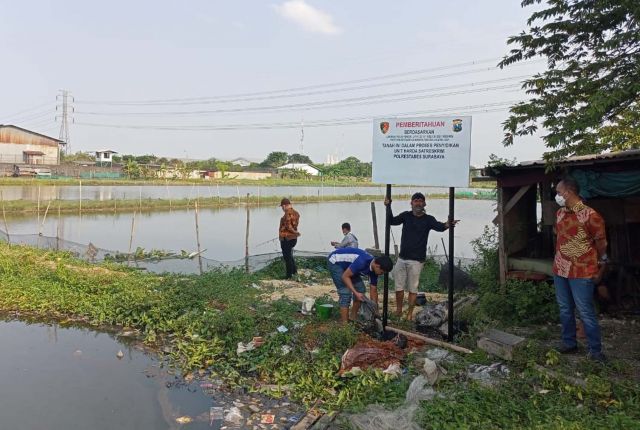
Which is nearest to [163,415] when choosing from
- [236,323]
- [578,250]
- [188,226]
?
[236,323]

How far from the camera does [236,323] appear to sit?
6070mm

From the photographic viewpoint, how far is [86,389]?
5.08 m

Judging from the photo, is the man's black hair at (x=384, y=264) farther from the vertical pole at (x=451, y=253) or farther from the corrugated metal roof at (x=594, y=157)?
the corrugated metal roof at (x=594, y=157)

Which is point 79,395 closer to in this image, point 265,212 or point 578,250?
point 578,250

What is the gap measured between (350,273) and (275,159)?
88.6m

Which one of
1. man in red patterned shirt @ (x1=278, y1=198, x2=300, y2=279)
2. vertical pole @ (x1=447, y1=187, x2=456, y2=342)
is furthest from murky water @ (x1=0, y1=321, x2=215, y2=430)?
man in red patterned shirt @ (x1=278, y1=198, x2=300, y2=279)

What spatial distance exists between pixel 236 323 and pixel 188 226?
1597 centimetres

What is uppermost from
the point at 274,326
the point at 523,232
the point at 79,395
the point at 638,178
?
the point at 638,178

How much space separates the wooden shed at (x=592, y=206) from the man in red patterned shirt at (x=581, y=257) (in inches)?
69.7

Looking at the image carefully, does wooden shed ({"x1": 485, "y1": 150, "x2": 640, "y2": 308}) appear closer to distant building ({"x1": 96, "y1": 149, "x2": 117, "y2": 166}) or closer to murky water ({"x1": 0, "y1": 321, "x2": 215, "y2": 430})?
murky water ({"x1": 0, "y1": 321, "x2": 215, "y2": 430})

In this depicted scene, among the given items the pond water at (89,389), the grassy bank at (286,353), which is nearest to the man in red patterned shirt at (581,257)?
the grassy bank at (286,353)

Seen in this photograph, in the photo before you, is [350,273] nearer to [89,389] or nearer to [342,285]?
[342,285]

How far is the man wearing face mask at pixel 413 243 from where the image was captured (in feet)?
20.5

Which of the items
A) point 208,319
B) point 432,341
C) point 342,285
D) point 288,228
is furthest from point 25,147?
point 432,341
